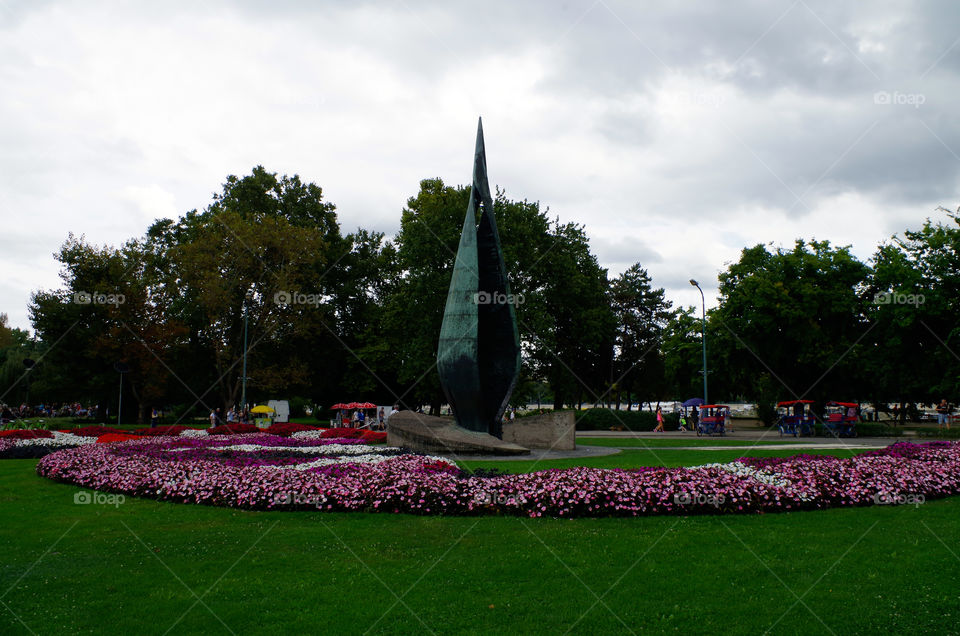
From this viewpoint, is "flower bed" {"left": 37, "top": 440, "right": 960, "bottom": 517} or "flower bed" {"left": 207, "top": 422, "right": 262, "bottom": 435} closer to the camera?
"flower bed" {"left": 37, "top": 440, "right": 960, "bottom": 517}

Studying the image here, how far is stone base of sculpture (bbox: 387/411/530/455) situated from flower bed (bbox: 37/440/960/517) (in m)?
4.80

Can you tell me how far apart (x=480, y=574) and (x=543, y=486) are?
128 inches

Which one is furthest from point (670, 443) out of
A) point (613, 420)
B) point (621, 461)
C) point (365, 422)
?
point (365, 422)

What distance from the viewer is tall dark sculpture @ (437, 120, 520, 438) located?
1750cm

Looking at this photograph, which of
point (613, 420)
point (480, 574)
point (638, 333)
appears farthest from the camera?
point (638, 333)

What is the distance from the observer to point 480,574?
6332mm

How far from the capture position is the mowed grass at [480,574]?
5211mm

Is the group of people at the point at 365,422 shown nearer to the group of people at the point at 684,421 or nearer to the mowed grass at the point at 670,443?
the mowed grass at the point at 670,443

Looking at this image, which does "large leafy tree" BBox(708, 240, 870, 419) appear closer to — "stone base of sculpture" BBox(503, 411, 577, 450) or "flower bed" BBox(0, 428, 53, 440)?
"stone base of sculpture" BBox(503, 411, 577, 450)

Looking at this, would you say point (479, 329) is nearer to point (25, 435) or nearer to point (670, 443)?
point (670, 443)

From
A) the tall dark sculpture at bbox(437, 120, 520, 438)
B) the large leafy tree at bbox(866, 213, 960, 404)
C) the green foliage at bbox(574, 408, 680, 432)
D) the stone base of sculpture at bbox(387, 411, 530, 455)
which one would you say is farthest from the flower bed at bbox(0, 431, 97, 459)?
the large leafy tree at bbox(866, 213, 960, 404)

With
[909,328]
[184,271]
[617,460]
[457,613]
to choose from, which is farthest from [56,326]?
[909,328]

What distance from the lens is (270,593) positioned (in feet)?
19.1

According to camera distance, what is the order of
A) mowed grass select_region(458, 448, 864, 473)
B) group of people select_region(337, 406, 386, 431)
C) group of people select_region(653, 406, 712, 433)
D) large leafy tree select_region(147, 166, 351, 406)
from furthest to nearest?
group of people select_region(653, 406, 712, 433), large leafy tree select_region(147, 166, 351, 406), group of people select_region(337, 406, 386, 431), mowed grass select_region(458, 448, 864, 473)
